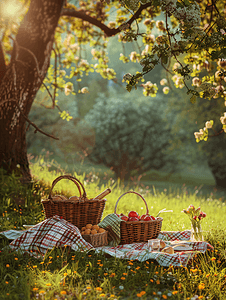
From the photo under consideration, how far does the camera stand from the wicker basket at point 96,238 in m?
3.67

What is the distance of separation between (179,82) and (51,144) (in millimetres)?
18490

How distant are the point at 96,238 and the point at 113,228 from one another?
29 cm

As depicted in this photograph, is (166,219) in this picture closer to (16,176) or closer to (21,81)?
(16,176)

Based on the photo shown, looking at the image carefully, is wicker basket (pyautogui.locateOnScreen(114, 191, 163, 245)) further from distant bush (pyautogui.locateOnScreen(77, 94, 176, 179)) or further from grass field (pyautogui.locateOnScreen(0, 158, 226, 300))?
distant bush (pyautogui.locateOnScreen(77, 94, 176, 179))

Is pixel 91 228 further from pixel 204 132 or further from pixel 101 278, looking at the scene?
pixel 204 132

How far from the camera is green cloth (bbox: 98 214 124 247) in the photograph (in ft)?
12.7

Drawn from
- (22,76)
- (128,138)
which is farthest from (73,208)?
(128,138)

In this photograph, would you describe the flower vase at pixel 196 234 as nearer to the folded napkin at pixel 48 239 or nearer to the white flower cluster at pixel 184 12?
the folded napkin at pixel 48 239

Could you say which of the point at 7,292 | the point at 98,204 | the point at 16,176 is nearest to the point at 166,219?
the point at 98,204

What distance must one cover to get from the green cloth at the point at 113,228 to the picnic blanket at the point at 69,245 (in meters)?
0.12

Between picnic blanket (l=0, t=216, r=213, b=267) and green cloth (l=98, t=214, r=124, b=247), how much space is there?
0.38ft

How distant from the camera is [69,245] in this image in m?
3.44

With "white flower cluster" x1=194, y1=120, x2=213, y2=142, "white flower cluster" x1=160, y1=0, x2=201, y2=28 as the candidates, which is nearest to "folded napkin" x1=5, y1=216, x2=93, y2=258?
"white flower cluster" x1=194, y1=120, x2=213, y2=142

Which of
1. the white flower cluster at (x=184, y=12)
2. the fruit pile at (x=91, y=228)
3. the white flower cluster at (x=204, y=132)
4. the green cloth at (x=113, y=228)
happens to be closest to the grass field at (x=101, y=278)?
the fruit pile at (x=91, y=228)
